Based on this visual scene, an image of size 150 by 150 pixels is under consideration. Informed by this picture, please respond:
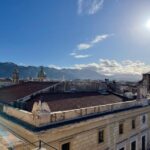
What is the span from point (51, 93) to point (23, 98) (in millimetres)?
3712

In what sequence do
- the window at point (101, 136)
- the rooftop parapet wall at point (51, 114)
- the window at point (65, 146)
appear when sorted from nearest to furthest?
the rooftop parapet wall at point (51, 114)
the window at point (65, 146)
the window at point (101, 136)

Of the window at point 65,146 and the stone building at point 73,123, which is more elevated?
the stone building at point 73,123

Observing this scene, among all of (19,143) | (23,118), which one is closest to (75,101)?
(23,118)

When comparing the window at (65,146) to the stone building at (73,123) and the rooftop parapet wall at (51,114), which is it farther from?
the rooftop parapet wall at (51,114)

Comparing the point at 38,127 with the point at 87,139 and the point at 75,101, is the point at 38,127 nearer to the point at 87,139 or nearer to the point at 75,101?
the point at 87,139

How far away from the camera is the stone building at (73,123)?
1377cm

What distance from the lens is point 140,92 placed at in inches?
1087

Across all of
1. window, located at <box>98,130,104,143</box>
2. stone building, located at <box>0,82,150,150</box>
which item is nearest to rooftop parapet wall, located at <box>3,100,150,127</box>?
stone building, located at <box>0,82,150,150</box>

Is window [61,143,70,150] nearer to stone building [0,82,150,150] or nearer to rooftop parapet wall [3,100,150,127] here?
stone building [0,82,150,150]

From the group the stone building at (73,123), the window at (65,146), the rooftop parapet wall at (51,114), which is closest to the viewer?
the rooftop parapet wall at (51,114)

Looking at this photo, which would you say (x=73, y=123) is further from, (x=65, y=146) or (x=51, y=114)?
(x=51, y=114)

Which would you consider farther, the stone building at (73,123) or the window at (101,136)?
the window at (101,136)

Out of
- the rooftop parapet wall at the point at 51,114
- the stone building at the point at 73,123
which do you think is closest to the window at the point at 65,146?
the stone building at the point at 73,123

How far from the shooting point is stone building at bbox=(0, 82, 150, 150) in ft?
45.2
